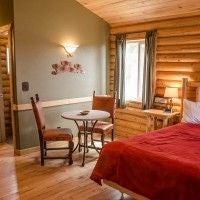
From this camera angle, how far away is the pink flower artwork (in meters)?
4.71

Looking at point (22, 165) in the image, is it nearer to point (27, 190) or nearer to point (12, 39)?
point (27, 190)

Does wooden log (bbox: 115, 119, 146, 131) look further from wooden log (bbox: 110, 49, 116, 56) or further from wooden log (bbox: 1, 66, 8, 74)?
wooden log (bbox: 1, 66, 8, 74)

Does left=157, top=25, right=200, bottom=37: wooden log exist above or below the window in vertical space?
above

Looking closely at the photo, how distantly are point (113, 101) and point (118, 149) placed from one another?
2027mm

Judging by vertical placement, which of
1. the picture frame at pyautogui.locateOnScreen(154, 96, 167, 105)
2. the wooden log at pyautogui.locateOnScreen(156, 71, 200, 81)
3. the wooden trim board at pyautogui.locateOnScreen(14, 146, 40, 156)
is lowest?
the wooden trim board at pyautogui.locateOnScreen(14, 146, 40, 156)

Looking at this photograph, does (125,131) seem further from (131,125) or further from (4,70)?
(4,70)

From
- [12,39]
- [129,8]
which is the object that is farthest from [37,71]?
[129,8]

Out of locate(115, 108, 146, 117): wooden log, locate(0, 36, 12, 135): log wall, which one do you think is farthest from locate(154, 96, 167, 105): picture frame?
locate(0, 36, 12, 135): log wall

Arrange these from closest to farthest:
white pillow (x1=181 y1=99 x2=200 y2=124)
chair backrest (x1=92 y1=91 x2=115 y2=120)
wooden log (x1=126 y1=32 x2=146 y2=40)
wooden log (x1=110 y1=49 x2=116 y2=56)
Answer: white pillow (x1=181 y1=99 x2=200 y2=124) < chair backrest (x1=92 y1=91 x2=115 y2=120) < wooden log (x1=126 y1=32 x2=146 y2=40) < wooden log (x1=110 y1=49 x2=116 y2=56)

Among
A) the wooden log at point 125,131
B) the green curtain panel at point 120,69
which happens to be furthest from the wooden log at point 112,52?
the wooden log at point 125,131

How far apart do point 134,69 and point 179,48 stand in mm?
1200

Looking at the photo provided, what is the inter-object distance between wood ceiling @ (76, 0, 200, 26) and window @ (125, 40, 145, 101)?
0.52 meters

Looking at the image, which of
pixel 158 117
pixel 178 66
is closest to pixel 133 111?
pixel 158 117

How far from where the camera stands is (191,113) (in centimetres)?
388
